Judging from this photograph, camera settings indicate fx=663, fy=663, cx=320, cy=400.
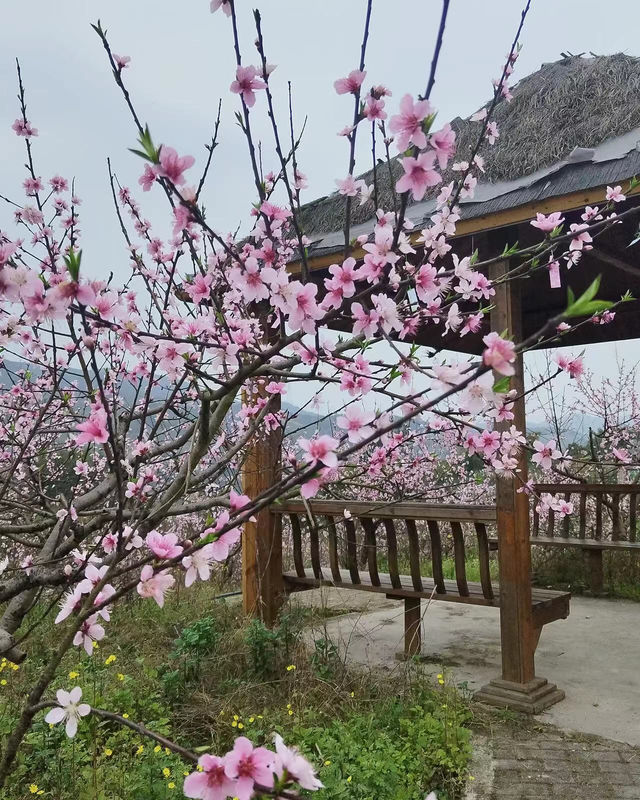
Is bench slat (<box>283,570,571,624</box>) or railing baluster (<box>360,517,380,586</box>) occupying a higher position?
railing baluster (<box>360,517,380,586</box>)

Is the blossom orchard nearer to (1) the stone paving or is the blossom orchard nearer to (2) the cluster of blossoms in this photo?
(2) the cluster of blossoms

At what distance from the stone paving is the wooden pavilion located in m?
0.35

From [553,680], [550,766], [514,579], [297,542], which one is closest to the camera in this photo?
[550,766]

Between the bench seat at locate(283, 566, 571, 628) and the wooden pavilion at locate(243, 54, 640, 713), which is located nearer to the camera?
the wooden pavilion at locate(243, 54, 640, 713)

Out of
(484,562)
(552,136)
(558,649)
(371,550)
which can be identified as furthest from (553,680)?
(552,136)

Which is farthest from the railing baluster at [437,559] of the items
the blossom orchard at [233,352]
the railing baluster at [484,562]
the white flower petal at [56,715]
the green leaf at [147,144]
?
the green leaf at [147,144]

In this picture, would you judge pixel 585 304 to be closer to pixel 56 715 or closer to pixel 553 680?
pixel 56 715

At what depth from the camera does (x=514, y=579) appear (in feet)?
12.0

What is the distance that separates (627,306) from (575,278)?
646 mm

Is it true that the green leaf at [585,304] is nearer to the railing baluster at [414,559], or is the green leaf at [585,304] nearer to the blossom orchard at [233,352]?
the blossom orchard at [233,352]

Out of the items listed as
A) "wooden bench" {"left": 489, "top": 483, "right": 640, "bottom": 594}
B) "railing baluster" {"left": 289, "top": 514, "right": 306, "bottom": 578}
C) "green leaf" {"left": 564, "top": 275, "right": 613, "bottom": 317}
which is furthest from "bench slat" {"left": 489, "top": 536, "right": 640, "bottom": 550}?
"green leaf" {"left": 564, "top": 275, "right": 613, "bottom": 317}

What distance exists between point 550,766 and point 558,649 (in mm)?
1969

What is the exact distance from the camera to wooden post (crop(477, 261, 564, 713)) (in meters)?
3.57

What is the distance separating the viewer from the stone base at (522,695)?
340cm
